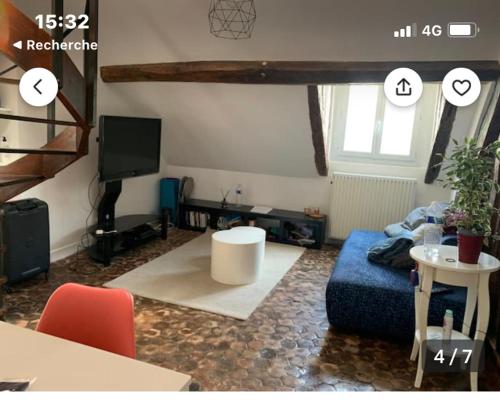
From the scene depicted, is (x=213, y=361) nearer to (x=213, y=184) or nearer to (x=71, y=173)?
(x=71, y=173)

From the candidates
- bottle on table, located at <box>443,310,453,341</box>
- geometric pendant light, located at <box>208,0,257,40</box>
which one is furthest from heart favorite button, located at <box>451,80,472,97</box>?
bottle on table, located at <box>443,310,453,341</box>

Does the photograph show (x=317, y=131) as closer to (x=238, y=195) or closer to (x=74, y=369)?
(x=238, y=195)

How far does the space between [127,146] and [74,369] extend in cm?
335

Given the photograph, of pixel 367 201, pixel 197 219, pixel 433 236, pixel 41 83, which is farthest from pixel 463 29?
pixel 197 219

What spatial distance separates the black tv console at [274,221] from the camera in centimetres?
482

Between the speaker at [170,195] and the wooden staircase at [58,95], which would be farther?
the speaker at [170,195]

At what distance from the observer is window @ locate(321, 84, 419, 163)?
462 cm

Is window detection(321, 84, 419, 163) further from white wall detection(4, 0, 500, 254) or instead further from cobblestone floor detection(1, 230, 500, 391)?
cobblestone floor detection(1, 230, 500, 391)

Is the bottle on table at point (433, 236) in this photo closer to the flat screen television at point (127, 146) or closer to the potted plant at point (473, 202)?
the potted plant at point (473, 202)

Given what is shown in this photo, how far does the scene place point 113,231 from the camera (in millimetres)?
3947

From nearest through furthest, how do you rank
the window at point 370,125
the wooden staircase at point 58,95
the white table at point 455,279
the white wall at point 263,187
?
the wooden staircase at point 58,95 → the white table at point 455,279 → the window at point 370,125 → the white wall at point 263,187

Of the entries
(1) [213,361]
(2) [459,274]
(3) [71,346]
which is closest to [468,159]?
(2) [459,274]

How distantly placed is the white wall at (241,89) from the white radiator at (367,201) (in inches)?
10.7

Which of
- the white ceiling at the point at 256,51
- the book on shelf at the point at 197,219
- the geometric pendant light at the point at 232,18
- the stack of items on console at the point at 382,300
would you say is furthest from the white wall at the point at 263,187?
the geometric pendant light at the point at 232,18
